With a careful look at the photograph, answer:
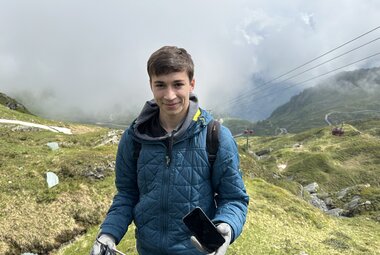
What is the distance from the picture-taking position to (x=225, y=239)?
15.3 ft

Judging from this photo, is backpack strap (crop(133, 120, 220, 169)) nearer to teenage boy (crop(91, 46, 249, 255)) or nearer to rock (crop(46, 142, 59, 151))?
teenage boy (crop(91, 46, 249, 255))

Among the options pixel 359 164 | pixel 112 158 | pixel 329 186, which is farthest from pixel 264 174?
pixel 359 164

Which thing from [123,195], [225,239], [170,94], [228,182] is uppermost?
[170,94]

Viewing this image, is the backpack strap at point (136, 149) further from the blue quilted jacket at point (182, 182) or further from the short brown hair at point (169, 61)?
the short brown hair at point (169, 61)

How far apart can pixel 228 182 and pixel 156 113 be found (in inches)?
61.0

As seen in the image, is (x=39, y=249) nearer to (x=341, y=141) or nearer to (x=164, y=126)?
(x=164, y=126)

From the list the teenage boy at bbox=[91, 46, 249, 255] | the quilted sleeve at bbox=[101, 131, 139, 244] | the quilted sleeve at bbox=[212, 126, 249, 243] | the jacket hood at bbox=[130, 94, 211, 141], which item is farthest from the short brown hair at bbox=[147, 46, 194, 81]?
the quilted sleeve at bbox=[101, 131, 139, 244]

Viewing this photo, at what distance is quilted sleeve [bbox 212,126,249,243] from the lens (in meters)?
5.23

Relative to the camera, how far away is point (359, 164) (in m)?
140

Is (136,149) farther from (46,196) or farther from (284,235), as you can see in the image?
(46,196)

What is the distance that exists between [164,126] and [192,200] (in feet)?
3.86

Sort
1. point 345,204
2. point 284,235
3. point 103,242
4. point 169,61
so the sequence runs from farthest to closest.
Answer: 1. point 345,204
2. point 284,235
3. point 103,242
4. point 169,61

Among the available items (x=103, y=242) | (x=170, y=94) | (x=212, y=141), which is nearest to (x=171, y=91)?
(x=170, y=94)

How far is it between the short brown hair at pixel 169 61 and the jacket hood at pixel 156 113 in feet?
2.02
